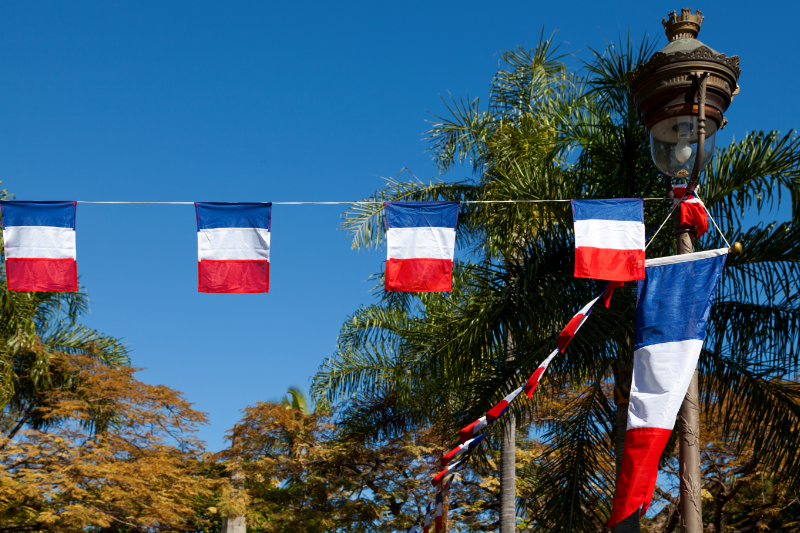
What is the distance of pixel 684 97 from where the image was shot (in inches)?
258

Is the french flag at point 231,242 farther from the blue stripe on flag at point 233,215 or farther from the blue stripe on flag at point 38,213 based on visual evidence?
the blue stripe on flag at point 38,213

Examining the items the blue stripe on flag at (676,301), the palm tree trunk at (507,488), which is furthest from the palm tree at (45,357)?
the blue stripe on flag at (676,301)

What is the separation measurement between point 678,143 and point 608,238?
1965 millimetres

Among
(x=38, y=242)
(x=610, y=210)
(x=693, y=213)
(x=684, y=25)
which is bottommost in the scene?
(x=38, y=242)

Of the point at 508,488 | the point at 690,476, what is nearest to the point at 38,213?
the point at 690,476

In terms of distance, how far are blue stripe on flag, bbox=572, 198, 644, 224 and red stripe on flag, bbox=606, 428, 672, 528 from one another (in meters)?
3.03

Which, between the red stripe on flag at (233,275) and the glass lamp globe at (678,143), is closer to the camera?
the glass lamp globe at (678,143)

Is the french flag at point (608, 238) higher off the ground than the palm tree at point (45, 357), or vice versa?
the french flag at point (608, 238)

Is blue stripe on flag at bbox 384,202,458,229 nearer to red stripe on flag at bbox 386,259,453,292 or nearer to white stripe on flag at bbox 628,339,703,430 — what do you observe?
red stripe on flag at bbox 386,259,453,292

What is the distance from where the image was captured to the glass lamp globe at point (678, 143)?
6582 millimetres

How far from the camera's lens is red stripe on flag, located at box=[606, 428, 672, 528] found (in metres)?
6.04

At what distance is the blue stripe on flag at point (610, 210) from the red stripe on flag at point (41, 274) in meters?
5.88

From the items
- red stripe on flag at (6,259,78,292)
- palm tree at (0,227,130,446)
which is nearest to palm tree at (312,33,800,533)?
red stripe on flag at (6,259,78,292)

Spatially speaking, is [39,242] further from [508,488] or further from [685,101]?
[508,488]
